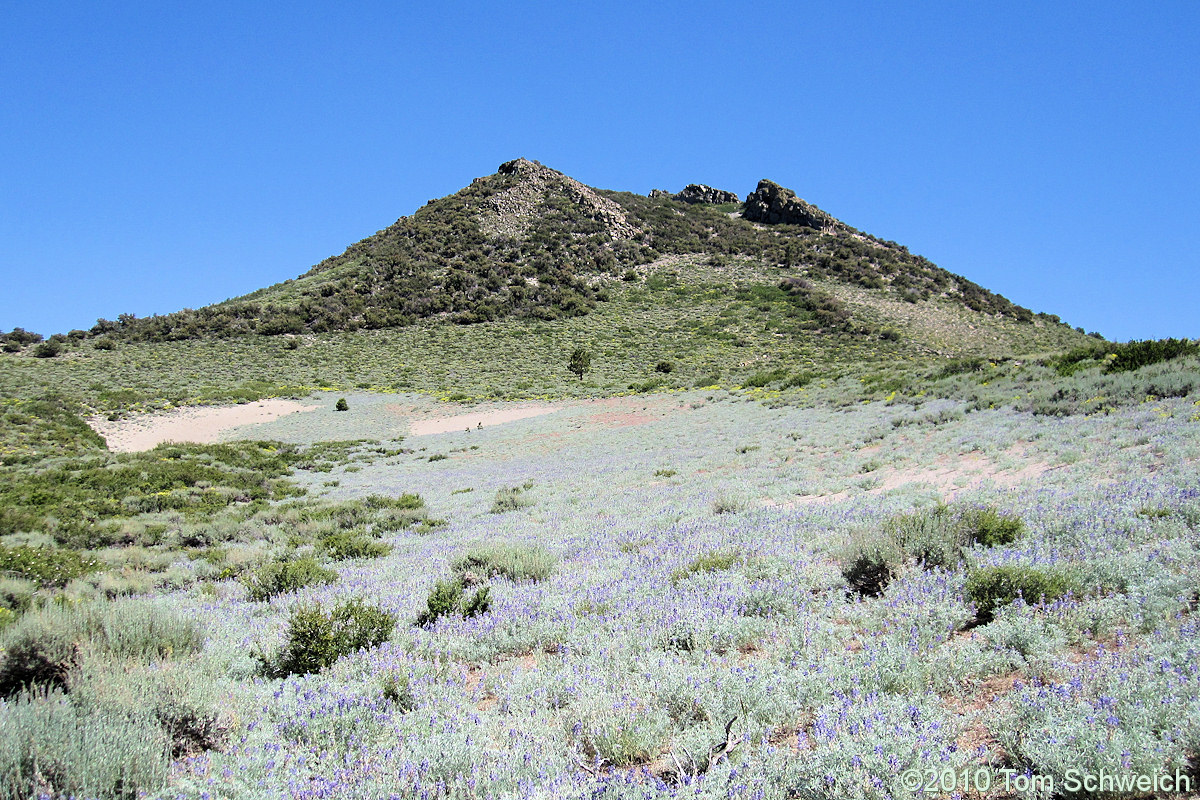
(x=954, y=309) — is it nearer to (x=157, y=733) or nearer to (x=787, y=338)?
(x=787, y=338)

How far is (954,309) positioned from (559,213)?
57579mm

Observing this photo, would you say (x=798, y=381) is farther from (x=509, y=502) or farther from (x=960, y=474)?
(x=509, y=502)

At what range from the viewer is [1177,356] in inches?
605

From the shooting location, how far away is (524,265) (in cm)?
7912

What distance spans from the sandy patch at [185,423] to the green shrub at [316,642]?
28.5 m

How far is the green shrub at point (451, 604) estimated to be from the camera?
5.58m

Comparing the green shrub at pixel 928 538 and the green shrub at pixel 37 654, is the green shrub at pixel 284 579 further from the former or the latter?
the green shrub at pixel 928 538

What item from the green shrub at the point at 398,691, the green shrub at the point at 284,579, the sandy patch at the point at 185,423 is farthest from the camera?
→ the sandy patch at the point at 185,423

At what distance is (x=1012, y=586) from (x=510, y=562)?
500 cm

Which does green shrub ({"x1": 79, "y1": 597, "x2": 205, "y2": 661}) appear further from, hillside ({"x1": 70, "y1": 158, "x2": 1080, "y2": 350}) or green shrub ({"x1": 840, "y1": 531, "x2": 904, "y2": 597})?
hillside ({"x1": 70, "y1": 158, "x2": 1080, "y2": 350})

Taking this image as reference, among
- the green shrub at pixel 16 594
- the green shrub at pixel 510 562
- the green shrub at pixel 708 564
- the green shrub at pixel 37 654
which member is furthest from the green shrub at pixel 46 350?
the green shrub at pixel 708 564

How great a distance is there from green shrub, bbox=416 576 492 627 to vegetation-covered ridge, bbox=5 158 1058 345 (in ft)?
205

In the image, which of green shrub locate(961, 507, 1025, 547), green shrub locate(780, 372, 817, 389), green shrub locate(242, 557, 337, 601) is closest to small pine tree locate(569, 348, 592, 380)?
green shrub locate(780, 372, 817, 389)

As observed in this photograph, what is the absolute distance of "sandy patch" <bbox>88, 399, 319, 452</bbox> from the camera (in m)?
29.2
